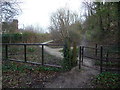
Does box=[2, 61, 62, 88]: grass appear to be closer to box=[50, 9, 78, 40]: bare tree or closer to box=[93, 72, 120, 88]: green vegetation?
box=[93, 72, 120, 88]: green vegetation

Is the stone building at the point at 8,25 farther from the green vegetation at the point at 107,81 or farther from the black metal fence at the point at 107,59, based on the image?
the green vegetation at the point at 107,81

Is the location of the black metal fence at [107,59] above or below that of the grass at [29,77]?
above

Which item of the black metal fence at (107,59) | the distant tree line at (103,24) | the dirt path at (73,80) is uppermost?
the distant tree line at (103,24)

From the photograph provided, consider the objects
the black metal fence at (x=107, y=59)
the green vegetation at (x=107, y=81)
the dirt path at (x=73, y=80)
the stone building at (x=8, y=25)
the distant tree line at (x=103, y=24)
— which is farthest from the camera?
the stone building at (x=8, y=25)

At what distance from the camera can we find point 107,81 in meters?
2.63

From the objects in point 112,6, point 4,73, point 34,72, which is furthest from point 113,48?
point 4,73

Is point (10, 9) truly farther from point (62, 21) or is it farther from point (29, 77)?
point (62, 21)

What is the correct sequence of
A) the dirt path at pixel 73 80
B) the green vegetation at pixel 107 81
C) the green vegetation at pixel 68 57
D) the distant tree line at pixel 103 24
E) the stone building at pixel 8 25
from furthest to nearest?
the stone building at pixel 8 25 < the distant tree line at pixel 103 24 < the green vegetation at pixel 68 57 < the dirt path at pixel 73 80 < the green vegetation at pixel 107 81

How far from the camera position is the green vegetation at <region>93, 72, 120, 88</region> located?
8.10 feet

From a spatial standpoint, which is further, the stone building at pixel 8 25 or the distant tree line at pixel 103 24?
the stone building at pixel 8 25

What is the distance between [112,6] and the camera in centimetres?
376

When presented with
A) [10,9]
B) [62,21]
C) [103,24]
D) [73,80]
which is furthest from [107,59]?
[62,21]

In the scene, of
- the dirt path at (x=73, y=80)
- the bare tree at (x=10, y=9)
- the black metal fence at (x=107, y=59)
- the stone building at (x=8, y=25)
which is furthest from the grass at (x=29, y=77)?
the stone building at (x=8, y=25)

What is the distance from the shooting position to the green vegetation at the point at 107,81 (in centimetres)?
247
